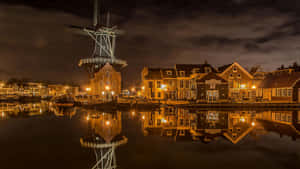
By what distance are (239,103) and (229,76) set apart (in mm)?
6924

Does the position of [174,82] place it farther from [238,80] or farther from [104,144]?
[104,144]

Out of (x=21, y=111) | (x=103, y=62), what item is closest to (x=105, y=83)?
(x=103, y=62)

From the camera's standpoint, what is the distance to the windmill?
125 ft

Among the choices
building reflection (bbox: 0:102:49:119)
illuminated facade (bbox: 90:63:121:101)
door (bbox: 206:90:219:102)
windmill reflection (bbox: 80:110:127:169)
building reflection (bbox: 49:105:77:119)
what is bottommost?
building reflection (bbox: 0:102:49:119)

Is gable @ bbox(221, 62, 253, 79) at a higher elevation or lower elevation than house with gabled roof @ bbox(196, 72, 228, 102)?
higher

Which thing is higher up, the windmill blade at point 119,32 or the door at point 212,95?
the windmill blade at point 119,32

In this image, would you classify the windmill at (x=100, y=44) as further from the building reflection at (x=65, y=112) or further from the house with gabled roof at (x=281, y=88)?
the house with gabled roof at (x=281, y=88)

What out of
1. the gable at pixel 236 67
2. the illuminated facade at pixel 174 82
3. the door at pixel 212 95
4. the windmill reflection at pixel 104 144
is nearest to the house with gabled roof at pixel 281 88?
the gable at pixel 236 67

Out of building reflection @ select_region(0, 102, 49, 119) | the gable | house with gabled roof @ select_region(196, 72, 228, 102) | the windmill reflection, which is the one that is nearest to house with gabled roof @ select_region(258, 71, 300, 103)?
the gable

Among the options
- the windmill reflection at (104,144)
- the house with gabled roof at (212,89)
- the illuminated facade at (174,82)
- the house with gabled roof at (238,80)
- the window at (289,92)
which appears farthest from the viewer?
the illuminated facade at (174,82)

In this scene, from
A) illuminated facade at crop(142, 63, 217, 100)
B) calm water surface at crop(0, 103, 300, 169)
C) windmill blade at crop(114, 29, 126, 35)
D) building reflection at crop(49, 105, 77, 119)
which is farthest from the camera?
windmill blade at crop(114, 29, 126, 35)

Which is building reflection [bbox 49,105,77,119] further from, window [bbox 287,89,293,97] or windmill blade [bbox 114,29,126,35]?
window [bbox 287,89,293,97]

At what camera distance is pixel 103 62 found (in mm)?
38000

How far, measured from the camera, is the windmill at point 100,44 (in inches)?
1497
